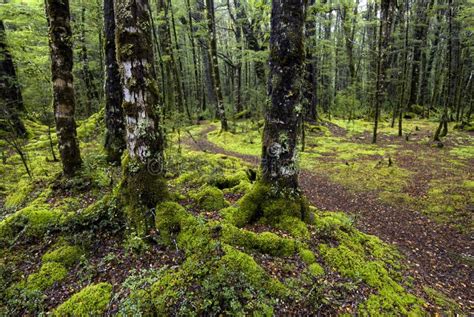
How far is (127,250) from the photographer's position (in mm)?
3414

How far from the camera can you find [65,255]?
3.47m

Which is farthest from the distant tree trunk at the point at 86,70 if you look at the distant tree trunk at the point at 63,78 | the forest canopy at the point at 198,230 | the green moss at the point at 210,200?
the green moss at the point at 210,200

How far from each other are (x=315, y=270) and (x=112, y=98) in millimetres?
5936

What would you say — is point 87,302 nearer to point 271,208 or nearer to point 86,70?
point 271,208

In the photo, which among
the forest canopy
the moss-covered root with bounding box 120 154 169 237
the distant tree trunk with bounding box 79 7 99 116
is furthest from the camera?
the distant tree trunk with bounding box 79 7 99 116

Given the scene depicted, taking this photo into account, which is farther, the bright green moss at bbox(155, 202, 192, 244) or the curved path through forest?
the curved path through forest

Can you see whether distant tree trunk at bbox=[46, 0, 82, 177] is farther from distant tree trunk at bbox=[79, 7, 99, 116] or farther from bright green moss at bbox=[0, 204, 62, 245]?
distant tree trunk at bbox=[79, 7, 99, 116]

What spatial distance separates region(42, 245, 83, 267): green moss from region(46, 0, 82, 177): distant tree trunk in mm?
2221

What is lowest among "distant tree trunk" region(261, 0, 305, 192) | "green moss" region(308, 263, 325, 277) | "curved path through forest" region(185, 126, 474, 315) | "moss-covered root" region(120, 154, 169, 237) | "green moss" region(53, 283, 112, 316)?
"curved path through forest" region(185, 126, 474, 315)

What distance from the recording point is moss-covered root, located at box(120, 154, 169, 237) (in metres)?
3.65

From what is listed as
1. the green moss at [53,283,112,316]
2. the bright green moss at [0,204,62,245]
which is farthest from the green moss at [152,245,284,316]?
the bright green moss at [0,204,62,245]

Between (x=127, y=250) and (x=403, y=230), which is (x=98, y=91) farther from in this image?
(x=403, y=230)

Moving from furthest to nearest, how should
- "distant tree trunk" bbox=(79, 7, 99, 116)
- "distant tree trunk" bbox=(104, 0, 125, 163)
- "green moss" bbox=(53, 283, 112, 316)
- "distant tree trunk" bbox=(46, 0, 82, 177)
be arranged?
"distant tree trunk" bbox=(79, 7, 99, 116) → "distant tree trunk" bbox=(104, 0, 125, 163) → "distant tree trunk" bbox=(46, 0, 82, 177) → "green moss" bbox=(53, 283, 112, 316)

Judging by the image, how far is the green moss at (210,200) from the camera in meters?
4.55
